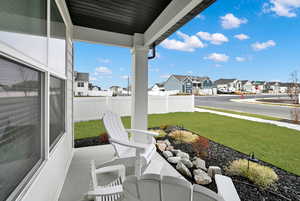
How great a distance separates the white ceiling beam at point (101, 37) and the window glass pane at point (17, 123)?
219 cm

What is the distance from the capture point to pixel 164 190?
0.84 metres

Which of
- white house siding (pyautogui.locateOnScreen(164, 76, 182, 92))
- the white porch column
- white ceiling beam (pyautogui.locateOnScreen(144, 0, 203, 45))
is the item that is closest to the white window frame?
white ceiling beam (pyautogui.locateOnScreen(144, 0, 203, 45))

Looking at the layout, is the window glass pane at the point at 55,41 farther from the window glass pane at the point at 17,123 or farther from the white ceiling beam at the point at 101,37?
the white ceiling beam at the point at 101,37

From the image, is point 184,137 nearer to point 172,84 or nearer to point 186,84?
point 186,84

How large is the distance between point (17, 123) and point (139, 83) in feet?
8.57

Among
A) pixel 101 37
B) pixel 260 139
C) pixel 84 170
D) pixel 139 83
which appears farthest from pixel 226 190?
pixel 260 139

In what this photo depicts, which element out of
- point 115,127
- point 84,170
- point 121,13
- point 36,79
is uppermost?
point 121,13

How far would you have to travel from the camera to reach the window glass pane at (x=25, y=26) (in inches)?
31.5

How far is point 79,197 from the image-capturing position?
1877 mm

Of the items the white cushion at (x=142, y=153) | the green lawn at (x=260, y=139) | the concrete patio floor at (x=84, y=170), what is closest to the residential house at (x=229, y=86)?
the green lawn at (x=260, y=139)

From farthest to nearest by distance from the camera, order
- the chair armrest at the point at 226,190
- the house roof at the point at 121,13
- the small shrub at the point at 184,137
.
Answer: the small shrub at the point at 184,137 → the house roof at the point at 121,13 → the chair armrest at the point at 226,190

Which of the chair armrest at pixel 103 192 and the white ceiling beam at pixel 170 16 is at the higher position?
the white ceiling beam at pixel 170 16

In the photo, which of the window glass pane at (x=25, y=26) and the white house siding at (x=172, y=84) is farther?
the white house siding at (x=172, y=84)

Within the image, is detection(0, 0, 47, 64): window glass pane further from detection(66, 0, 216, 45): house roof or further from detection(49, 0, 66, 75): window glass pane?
detection(66, 0, 216, 45): house roof
